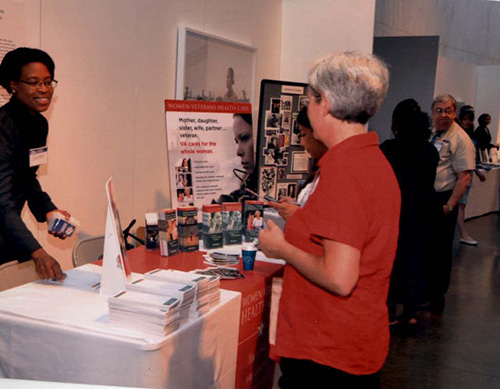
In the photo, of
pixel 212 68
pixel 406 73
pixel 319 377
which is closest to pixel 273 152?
pixel 212 68

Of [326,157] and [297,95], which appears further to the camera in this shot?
[297,95]

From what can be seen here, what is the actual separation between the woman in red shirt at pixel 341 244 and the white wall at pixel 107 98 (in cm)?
190

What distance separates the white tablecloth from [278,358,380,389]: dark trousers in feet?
1.19

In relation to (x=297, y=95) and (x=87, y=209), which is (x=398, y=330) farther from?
(x=87, y=209)

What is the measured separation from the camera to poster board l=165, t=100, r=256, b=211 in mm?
3189

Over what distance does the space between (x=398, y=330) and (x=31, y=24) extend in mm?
3182

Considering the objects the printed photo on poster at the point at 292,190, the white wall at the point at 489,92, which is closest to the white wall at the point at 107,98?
the printed photo on poster at the point at 292,190

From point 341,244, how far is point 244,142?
2375mm

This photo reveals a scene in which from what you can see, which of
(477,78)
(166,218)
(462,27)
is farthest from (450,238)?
(462,27)

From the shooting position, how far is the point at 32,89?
2465mm

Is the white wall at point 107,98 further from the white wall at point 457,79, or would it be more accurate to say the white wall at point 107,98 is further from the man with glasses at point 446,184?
the white wall at point 457,79

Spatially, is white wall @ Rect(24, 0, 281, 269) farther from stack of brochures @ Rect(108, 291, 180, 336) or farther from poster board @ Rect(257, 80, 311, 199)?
stack of brochures @ Rect(108, 291, 180, 336)

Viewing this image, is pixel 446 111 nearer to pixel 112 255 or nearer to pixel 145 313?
pixel 112 255

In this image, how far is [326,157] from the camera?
1.48 metres
